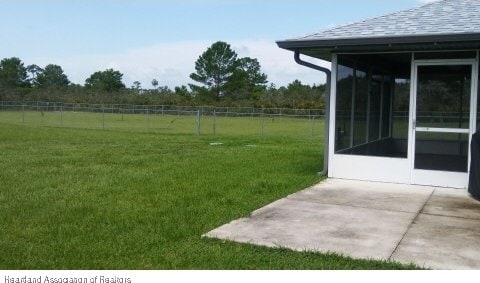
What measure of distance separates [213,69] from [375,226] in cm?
6832

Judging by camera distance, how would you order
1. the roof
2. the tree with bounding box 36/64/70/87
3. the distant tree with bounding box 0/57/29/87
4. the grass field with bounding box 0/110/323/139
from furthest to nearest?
the tree with bounding box 36/64/70/87 → the distant tree with bounding box 0/57/29/87 → the grass field with bounding box 0/110/323/139 → the roof

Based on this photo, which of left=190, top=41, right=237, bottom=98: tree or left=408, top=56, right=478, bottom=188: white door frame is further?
left=190, top=41, right=237, bottom=98: tree

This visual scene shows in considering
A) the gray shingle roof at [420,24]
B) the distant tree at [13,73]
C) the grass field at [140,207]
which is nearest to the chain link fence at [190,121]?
the grass field at [140,207]

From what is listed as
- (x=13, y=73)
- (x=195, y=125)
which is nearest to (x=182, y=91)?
(x=13, y=73)

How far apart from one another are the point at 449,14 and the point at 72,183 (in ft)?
23.9

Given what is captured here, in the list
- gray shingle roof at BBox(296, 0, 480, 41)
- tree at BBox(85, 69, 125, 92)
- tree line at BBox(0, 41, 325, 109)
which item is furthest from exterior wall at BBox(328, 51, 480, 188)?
tree at BBox(85, 69, 125, 92)

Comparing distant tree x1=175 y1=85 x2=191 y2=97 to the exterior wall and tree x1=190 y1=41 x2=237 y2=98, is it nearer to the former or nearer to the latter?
tree x1=190 y1=41 x2=237 y2=98

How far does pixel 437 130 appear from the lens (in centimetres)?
868

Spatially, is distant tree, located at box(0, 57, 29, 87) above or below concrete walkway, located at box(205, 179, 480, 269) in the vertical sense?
above

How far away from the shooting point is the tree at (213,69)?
7300 cm

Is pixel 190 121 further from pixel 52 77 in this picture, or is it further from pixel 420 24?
pixel 52 77

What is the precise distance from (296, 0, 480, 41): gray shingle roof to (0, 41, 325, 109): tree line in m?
39.9

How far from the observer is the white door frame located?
8234 millimetres

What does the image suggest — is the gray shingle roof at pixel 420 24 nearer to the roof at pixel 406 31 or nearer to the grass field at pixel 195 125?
the roof at pixel 406 31
